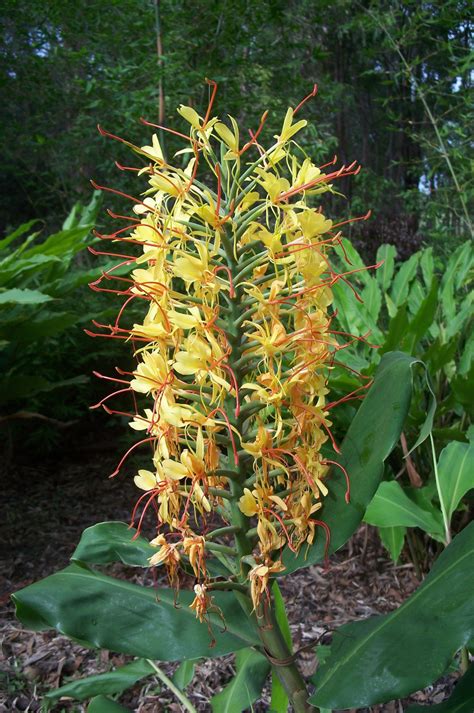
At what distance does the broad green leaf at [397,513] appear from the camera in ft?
4.38

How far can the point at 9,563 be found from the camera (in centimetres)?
227

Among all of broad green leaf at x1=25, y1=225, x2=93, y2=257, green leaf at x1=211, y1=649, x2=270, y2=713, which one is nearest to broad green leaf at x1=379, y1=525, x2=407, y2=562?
green leaf at x1=211, y1=649, x2=270, y2=713

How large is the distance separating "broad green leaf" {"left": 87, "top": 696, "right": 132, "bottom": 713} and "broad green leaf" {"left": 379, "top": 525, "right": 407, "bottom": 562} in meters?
0.92

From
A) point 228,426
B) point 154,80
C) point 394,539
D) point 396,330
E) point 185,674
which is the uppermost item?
point 154,80

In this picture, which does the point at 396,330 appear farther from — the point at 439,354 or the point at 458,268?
the point at 458,268

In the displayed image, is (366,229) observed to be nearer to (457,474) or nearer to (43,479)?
(43,479)

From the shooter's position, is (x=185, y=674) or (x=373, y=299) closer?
(x=185, y=674)

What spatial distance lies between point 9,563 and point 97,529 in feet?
4.52

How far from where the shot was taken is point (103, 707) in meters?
1.08

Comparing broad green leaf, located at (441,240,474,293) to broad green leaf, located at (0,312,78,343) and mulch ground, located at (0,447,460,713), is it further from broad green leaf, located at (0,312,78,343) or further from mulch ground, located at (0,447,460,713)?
broad green leaf, located at (0,312,78,343)

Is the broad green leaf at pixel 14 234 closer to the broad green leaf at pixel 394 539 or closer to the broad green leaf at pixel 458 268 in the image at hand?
the broad green leaf at pixel 458 268

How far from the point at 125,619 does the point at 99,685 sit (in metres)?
0.31

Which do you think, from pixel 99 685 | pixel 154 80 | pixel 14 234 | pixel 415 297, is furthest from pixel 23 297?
pixel 154 80

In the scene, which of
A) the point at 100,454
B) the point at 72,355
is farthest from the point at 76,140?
the point at 100,454
